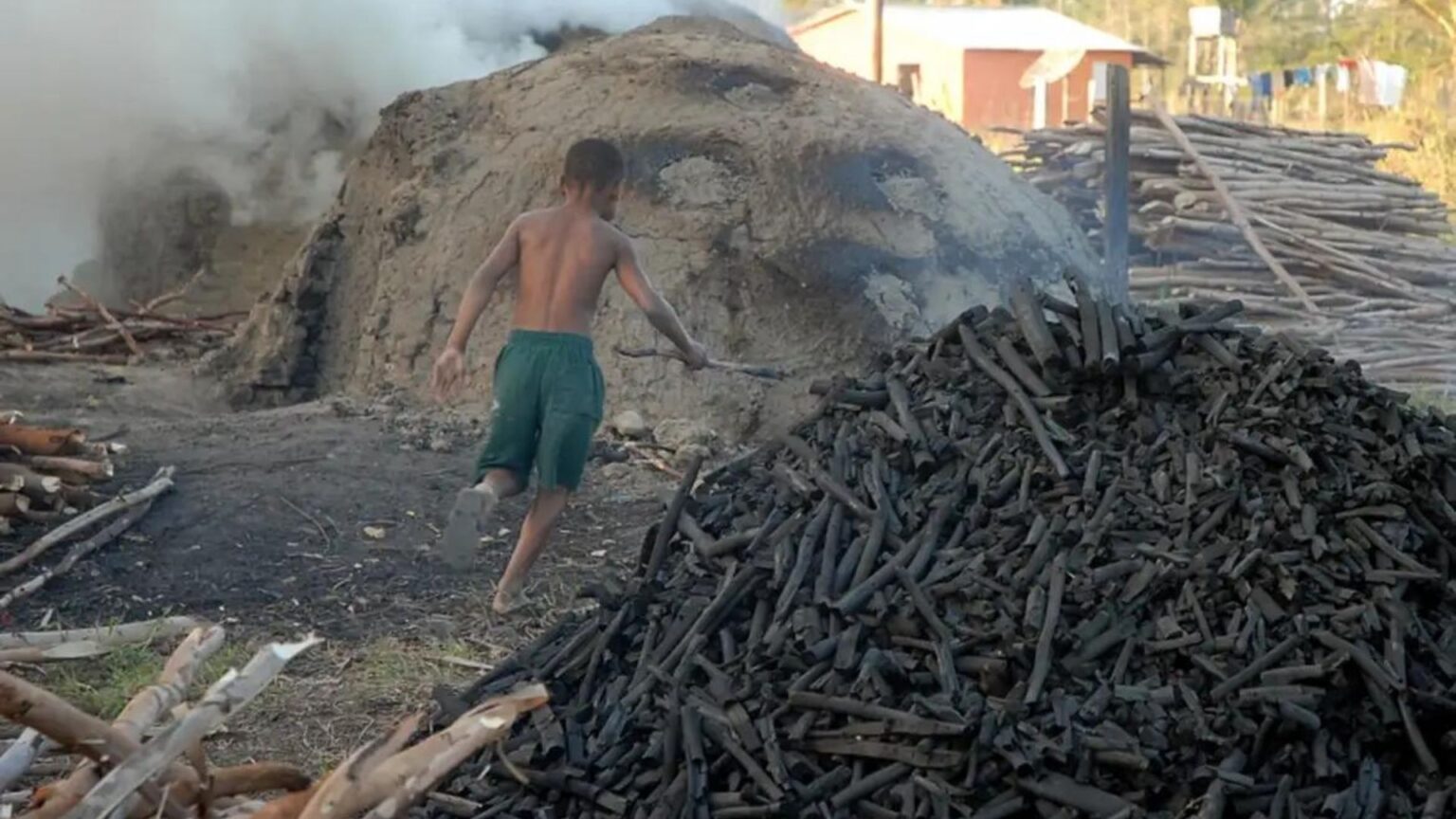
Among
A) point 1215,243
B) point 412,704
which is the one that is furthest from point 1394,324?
point 412,704

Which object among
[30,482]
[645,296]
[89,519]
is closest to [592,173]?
[645,296]

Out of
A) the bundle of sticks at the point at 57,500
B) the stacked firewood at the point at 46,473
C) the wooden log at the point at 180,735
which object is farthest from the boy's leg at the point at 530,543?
the wooden log at the point at 180,735

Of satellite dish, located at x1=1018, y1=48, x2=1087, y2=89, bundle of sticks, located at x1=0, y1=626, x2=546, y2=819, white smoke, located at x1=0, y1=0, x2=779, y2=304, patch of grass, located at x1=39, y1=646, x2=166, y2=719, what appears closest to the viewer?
bundle of sticks, located at x1=0, y1=626, x2=546, y2=819

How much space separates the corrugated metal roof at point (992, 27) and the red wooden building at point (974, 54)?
0.06ft

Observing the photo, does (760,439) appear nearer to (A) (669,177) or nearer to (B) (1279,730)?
(A) (669,177)

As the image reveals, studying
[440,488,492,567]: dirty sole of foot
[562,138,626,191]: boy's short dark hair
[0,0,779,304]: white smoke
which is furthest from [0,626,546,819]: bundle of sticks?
[0,0,779,304]: white smoke

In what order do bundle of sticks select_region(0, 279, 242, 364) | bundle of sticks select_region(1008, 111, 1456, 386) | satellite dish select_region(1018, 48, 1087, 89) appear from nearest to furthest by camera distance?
bundle of sticks select_region(0, 279, 242, 364) < bundle of sticks select_region(1008, 111, 1456, 386) < satellite dish select_region(1018, 48, 1087, 89)

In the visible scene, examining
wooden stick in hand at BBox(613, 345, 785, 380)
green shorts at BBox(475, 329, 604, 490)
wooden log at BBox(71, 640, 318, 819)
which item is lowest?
wooden stick in hand at BBox(613, 345, 785, 380)

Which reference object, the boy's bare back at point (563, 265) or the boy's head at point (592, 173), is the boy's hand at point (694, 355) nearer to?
the boy's bare back at point (563, 265)

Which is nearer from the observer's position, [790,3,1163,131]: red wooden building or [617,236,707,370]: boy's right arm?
[617,236,707,370]: boy's right arm

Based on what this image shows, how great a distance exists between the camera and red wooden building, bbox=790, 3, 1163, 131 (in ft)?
84.6

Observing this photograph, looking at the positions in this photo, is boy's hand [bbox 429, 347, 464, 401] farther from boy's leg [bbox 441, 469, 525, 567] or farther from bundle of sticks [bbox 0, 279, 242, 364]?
bundle of sticks [bbox 0, 279, 242, 364]

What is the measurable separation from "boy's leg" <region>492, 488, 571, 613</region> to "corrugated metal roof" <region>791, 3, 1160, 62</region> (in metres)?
21.6

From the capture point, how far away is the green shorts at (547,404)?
591cm
